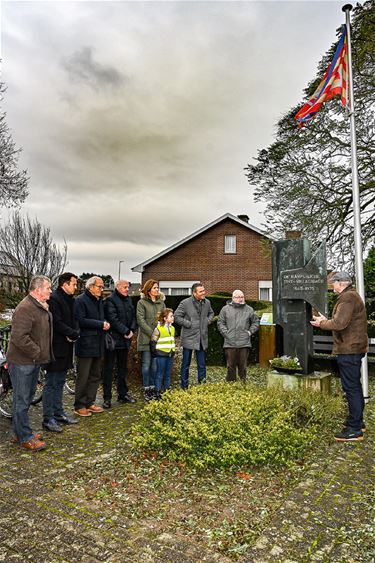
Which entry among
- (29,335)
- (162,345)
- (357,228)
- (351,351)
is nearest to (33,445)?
(29,335)

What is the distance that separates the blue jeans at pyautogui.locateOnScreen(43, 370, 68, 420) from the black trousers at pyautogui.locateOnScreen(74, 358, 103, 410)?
0.41 metres

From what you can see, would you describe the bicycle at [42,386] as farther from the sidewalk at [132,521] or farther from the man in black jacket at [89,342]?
the sidewalk at [132,521]

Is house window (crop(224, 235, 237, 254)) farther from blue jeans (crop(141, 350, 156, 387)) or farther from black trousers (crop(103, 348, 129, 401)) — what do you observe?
black trousers (crop(103, 348, 129, 401))

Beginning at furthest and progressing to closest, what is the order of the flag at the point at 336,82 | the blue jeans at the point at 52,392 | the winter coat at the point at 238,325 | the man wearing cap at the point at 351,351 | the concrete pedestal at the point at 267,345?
the concrete pedestal at the point at 267,345 < the flag at the point at 336,82 < the winter coat at the point at 238,325 < the blue jeans at the point at 52,392 < the man wearing cap at the point at 351,351

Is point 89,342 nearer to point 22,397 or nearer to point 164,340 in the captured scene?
point 164,340

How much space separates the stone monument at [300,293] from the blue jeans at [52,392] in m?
3.89

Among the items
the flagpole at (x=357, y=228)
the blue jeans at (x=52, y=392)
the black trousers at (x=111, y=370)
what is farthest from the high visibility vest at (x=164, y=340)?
the flagpole at (x=357, y=228)

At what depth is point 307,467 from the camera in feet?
14.3

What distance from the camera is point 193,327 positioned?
24.8 feet

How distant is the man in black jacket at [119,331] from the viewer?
22.2 ft

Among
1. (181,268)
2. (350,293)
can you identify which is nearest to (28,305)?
(350,293)

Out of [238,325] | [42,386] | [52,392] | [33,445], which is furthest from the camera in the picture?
[42,386]

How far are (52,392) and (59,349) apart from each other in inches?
23.1

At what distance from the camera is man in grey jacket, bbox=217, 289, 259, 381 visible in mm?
7453
